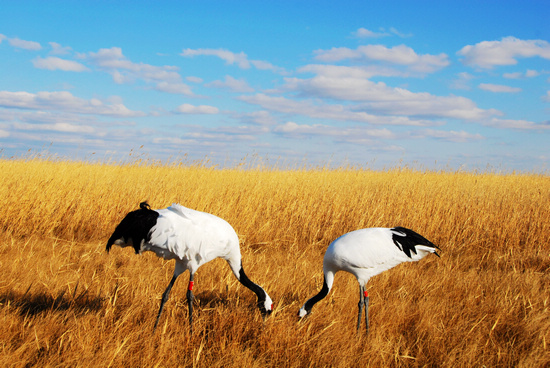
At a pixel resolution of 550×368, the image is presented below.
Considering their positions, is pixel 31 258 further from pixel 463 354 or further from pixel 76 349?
pixel 463 354

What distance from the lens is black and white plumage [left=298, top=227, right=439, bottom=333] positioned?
3506 mm

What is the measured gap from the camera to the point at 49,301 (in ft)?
12.0

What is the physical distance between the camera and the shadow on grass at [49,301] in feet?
11.3

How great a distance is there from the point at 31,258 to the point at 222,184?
14.9 feet

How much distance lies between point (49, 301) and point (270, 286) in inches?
85.1

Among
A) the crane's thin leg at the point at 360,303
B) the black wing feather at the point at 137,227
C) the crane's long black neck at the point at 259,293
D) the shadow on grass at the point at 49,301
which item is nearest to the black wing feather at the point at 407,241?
the crane's thin leg at the point at 360,303

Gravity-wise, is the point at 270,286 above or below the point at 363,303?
below

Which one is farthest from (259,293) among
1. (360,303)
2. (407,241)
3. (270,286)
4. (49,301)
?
(49,301)

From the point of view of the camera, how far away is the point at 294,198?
316 inches

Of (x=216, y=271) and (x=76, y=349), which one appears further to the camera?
(x=216, y=271)

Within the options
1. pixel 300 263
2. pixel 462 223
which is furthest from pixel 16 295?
pixel 462 223

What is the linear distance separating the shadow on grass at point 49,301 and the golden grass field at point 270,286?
2 centimetres

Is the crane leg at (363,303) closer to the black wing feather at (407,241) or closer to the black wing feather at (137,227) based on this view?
the black wing feather at (407,241)

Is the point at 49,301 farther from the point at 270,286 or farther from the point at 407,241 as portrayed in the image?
the point at 407,241
